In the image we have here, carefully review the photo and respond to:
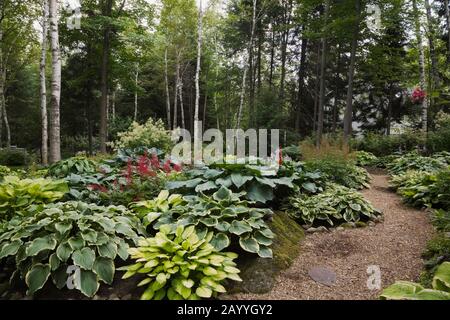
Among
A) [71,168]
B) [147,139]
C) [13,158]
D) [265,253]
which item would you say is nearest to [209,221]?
[265,253]

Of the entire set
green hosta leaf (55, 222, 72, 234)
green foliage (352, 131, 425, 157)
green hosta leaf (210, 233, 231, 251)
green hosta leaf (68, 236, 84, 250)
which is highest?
green foliage (352, 131, 425, 157)

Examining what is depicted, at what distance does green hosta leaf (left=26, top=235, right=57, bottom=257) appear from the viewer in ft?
8.33

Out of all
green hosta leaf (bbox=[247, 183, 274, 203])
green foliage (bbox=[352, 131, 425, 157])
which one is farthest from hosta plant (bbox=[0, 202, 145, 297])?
green foliage (bbox=[352, 131, 425, 157])

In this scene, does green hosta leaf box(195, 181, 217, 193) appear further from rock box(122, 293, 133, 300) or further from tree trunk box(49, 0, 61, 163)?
tree trunk box(49, 0, 61, 163)

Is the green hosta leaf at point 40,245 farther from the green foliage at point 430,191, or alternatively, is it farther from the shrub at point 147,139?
the shrub at point 147,139

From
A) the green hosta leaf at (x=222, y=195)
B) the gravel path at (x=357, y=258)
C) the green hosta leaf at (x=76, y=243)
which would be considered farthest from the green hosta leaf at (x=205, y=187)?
the green hosta leaf at (x=76, y=243)

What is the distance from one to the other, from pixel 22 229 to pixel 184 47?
18.7m

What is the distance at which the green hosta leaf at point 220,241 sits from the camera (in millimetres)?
2938

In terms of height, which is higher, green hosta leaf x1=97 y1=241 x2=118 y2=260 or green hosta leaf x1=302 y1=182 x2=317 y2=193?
green hosta leaf x1=302 y1=182 x2=317 y2=193

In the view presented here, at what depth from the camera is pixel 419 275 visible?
304 cm

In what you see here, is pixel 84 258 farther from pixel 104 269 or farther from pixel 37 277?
pixel 37 277

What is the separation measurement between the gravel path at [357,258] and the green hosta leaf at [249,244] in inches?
14.6
